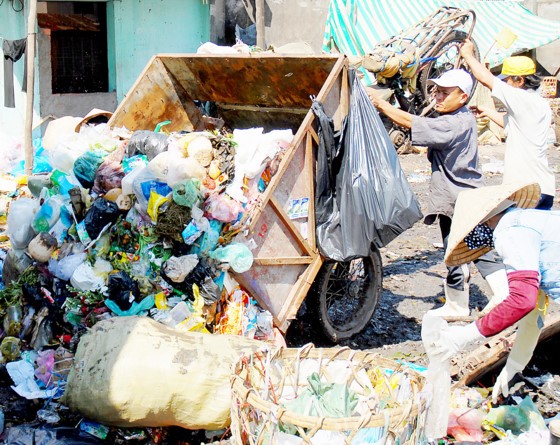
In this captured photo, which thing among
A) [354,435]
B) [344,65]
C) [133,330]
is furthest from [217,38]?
[354,435]

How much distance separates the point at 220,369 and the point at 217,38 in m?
9.25

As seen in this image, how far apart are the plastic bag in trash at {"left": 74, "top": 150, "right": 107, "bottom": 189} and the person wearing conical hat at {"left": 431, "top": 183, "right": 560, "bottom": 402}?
2.19 metres

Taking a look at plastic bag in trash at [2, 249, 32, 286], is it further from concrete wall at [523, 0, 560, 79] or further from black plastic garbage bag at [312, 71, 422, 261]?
concrete wall at [523, 0, 560, 79]

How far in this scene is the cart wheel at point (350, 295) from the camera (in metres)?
4.75

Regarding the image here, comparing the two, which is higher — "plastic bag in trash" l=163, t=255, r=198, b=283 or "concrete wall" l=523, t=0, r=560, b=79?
"plastic bag in trash" l=163, t=255, r=198, b=283

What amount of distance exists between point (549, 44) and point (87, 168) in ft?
46.4

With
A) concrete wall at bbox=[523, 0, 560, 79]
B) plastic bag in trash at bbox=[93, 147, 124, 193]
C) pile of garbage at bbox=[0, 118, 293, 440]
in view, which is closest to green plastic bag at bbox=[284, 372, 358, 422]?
pile of garbage at bbox=[0, 118, 293, 440]

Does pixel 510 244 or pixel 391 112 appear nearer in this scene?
pixel 510 244

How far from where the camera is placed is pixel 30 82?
681cm

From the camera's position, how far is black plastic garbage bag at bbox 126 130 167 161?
4371mm

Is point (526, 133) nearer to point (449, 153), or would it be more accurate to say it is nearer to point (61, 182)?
point (449, 153)

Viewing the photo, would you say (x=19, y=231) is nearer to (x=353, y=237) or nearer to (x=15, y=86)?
Answer: (x=353, y=237)

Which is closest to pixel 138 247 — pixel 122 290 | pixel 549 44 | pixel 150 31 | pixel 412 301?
pixel 122 290

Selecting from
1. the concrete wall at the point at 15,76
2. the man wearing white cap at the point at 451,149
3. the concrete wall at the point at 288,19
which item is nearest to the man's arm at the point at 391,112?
the man wearing white cap at the point at 451,149
